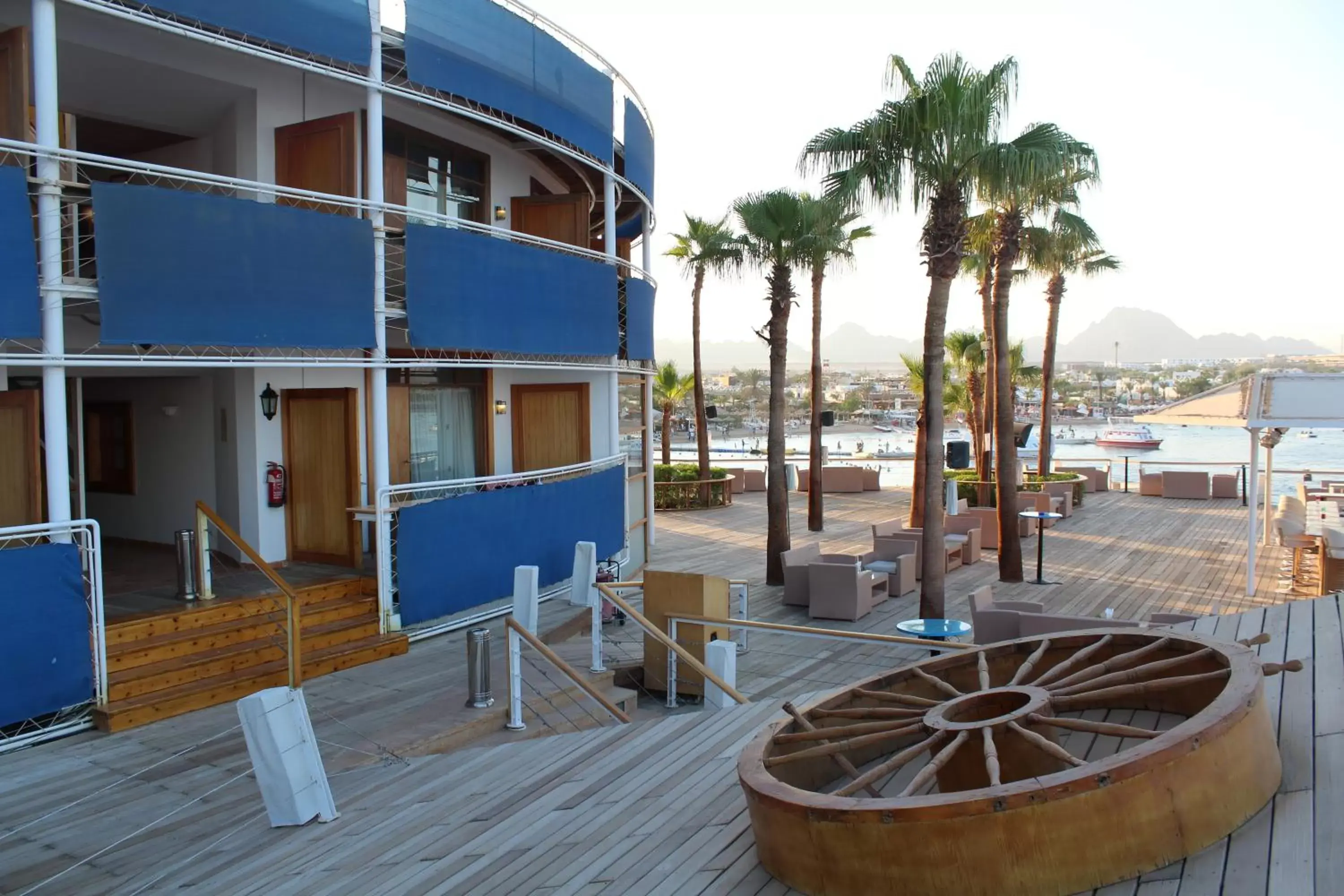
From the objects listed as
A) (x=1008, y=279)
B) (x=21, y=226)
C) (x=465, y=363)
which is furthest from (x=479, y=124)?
(x=1008, y=279)

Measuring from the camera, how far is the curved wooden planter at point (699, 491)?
2720 cm

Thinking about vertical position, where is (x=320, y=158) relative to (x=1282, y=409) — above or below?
above

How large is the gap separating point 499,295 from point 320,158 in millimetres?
2529

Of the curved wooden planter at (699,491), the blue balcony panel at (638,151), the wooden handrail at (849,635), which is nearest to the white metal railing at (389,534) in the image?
the wooden handrail at (849,635)

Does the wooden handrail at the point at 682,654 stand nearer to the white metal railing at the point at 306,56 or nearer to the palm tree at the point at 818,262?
the white metal railing at the point at 306,56

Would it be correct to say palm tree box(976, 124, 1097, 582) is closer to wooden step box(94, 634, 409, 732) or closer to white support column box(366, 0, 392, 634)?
white support column box(366, 0, 392, 634)

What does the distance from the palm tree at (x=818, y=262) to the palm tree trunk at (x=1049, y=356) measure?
21.5ft

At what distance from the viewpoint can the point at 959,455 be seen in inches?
1347

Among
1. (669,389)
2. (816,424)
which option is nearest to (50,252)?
(816,424)

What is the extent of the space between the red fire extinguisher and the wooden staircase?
1.77 meters

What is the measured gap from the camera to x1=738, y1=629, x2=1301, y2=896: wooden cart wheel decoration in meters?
3.56

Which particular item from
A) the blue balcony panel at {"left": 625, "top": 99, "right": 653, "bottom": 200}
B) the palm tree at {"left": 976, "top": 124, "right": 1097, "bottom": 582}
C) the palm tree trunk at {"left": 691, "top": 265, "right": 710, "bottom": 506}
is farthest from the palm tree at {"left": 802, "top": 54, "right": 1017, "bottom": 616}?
the palm tree trunk at {"left": 691, "top": 265, "right": 710, "bottom": 506}

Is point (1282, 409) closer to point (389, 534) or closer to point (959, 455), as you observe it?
point (389, 534)

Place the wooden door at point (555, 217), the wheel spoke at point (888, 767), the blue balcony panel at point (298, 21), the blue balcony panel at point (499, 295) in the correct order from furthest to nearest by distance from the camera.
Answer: the wooden door at point (555, 217) < the blue balcony panel at point (499, 295) < the blue balcony panel at point (298, 21) < the wheel spoke at point (888, 767)
